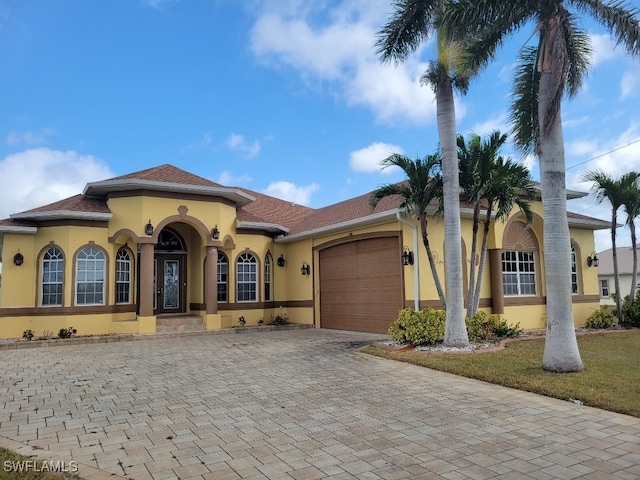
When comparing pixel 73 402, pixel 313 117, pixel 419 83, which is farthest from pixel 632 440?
pixel 313 117

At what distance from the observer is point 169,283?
17641 mm

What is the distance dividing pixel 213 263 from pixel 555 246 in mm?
11447

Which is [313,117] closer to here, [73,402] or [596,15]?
[596,15]

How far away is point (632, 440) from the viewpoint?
4.71 m

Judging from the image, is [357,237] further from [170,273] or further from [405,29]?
[170,273]

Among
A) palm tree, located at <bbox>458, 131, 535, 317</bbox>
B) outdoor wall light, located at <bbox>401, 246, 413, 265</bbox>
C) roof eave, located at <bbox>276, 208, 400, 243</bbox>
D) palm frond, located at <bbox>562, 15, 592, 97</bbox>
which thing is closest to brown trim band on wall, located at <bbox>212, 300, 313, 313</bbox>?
roof eave, located at <bbox>276, 208, 400, 243</bbox>

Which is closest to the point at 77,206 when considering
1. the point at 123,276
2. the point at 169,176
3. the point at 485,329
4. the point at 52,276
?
the point at 52,276

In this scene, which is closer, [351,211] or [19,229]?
[19,229]

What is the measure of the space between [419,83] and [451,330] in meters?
5.87

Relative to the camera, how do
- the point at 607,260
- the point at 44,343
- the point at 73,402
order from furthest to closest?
the point at 607,260 → the point at 44,343 → the point at 73,402

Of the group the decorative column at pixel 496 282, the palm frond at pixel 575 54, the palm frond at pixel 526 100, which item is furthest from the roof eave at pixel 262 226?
the palm frond at pixel 575 54

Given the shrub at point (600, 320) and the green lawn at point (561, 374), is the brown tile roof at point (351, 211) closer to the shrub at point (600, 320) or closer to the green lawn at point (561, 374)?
the green lawn at point (561, 374)

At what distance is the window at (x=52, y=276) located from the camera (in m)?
14.5

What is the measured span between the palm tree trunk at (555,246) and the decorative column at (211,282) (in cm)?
1111
